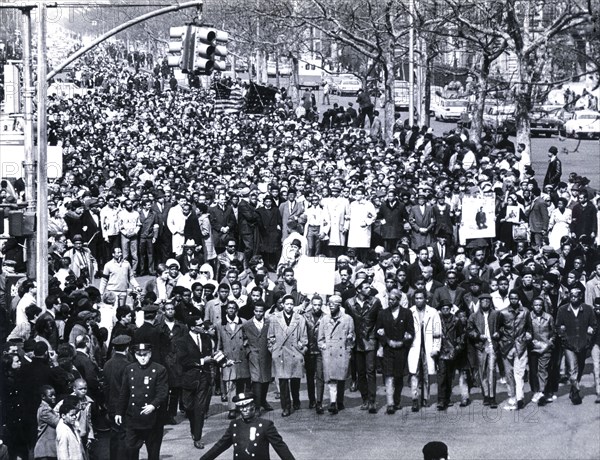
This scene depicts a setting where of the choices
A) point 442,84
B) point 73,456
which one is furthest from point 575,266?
point 442,84

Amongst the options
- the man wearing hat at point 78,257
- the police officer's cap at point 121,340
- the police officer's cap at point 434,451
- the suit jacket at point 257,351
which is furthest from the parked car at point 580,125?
the police officer's cap at point 434,451

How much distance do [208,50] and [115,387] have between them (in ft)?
18.4

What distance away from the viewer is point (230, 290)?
18.0 m

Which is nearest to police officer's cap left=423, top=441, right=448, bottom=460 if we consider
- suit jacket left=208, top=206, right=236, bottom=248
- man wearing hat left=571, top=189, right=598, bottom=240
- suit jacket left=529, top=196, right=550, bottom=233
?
man wearing hat left=571, top=189, right=598, bottom=240

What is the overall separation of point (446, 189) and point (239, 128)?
21.0 meters

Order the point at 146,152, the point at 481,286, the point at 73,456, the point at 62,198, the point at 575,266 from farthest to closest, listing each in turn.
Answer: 1. the point at 146,152
2. the point at 62,198
3. the point at 575,266
4. the point at 481,286
5. the point at 73,456

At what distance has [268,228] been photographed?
979 inches

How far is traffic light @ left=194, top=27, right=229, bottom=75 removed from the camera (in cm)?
1789

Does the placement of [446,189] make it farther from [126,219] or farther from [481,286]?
[481,286]

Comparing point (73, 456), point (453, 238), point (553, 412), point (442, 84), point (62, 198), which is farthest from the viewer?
point (442, 84)

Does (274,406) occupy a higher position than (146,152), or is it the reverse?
(146,152)

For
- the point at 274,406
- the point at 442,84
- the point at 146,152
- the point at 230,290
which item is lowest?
the point at 274,406

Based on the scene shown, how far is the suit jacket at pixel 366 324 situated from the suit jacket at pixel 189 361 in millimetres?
2123

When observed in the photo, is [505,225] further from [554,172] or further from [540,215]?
[554,172]
